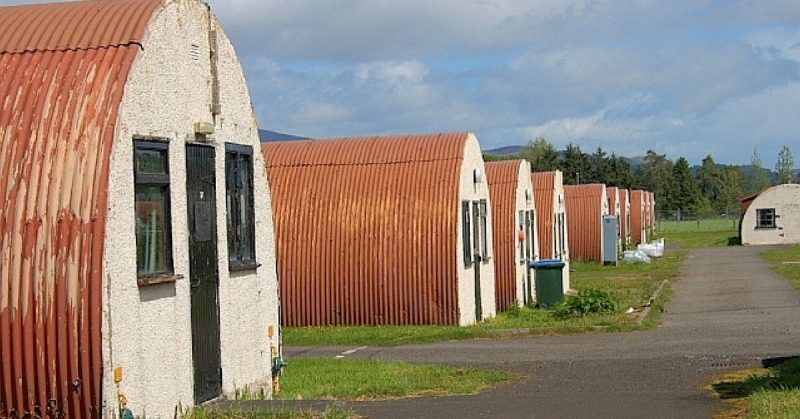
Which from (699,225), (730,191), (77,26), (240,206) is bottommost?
(699,225)

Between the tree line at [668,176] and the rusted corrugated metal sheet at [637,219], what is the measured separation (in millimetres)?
12523

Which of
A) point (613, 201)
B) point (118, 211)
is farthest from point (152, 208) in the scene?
point (613, 201)

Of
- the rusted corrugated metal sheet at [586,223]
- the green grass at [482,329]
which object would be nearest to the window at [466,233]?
the green grass at [482,329]

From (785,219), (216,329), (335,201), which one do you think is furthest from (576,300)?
(785,219)

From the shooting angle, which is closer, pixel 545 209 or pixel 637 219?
pixel 545 209

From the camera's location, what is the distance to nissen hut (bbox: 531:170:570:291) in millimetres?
41438

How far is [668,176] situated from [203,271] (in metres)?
124

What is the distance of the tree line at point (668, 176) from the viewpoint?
367 ft

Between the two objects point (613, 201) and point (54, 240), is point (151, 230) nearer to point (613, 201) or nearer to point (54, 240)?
point (54, 240)

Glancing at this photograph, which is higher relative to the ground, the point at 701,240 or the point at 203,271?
→ the point at 203,271

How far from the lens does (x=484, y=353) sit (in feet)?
73.5

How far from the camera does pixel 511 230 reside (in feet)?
111

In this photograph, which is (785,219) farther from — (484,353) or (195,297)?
(195,297)

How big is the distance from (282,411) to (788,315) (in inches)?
738
